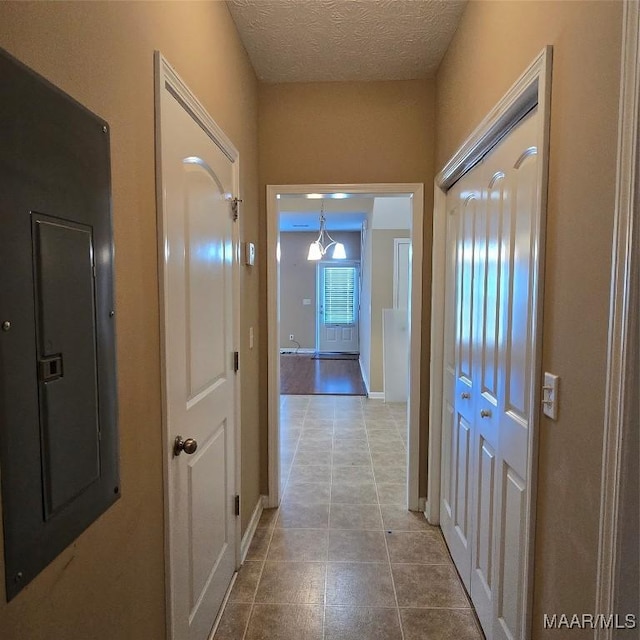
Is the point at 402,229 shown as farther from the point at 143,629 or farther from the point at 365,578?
the point at 143,629

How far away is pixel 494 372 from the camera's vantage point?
146 cm

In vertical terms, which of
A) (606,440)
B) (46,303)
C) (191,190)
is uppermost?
(191,190)

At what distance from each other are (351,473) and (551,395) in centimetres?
222

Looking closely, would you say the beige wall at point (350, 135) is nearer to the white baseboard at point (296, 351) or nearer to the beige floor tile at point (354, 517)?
the beige floor tile at point (354, 517)

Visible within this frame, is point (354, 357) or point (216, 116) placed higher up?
point (216, 116)

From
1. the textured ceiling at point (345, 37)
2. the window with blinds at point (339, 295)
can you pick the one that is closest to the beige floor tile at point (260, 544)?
the textured ceiling at point (345, 37)

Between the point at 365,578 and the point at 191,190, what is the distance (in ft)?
6.27

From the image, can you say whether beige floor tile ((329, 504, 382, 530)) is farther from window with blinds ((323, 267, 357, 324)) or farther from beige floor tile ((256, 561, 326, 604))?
window with blinds ((323, 267, 357, 324))

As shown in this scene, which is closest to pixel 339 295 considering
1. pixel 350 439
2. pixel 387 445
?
pixel 350 439

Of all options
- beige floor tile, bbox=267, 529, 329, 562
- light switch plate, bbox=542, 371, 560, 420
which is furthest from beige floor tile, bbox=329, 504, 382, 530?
light switch plate, bbox=542, 371, 560, 420

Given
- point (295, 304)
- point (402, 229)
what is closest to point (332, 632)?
point (402, 229)

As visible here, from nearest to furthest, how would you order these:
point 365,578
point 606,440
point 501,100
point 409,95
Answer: point 606,440 → point 501,100 → point 365,578 → point 409,95

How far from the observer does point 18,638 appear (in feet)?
2.02

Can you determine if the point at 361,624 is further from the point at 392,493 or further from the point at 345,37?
the point at 345,37
